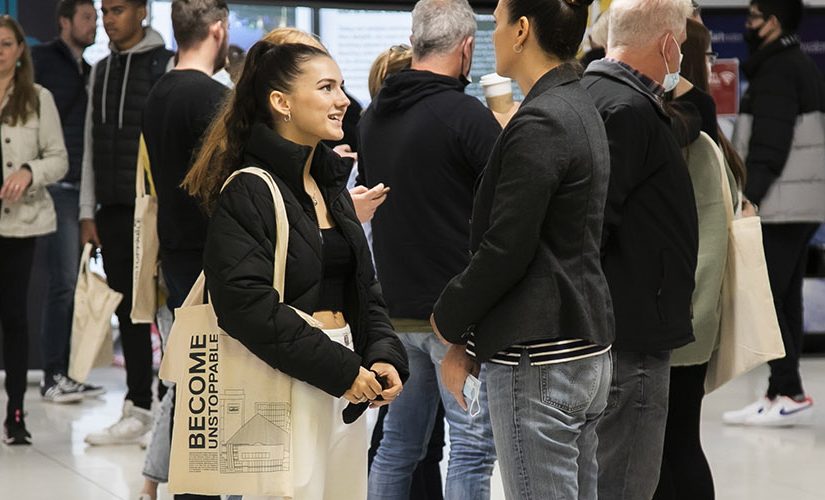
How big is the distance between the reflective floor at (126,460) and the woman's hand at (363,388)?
7.07 feet

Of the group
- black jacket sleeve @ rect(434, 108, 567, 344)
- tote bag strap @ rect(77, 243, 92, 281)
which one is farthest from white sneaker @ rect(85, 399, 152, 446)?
black jacket sleeve @ rect(434, 108, 567, 344)

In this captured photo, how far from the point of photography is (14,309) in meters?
5.50

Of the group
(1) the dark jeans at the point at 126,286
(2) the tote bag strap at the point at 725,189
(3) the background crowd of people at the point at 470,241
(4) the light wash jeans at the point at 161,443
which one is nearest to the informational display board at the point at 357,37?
(1) the dark jeans at the point at 126,286

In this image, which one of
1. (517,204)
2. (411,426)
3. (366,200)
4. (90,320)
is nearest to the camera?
(517,204)

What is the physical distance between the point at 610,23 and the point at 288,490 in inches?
52.7

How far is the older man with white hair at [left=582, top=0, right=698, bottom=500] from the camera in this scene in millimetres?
2869

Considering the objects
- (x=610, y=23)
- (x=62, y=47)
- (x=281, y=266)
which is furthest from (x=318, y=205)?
(x=62, y=47)

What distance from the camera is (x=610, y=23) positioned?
10.0 ft

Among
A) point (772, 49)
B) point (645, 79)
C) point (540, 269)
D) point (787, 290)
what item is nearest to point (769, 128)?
point (772, 49)

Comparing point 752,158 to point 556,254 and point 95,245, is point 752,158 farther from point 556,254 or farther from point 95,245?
point 556,254

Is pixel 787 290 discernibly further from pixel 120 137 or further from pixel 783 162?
pixel 120 137

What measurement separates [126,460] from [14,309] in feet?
2.70

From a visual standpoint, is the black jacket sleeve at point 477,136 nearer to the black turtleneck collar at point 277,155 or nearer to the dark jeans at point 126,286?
the black turtleneck collar at point 277,155

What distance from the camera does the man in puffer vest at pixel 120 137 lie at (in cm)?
543
